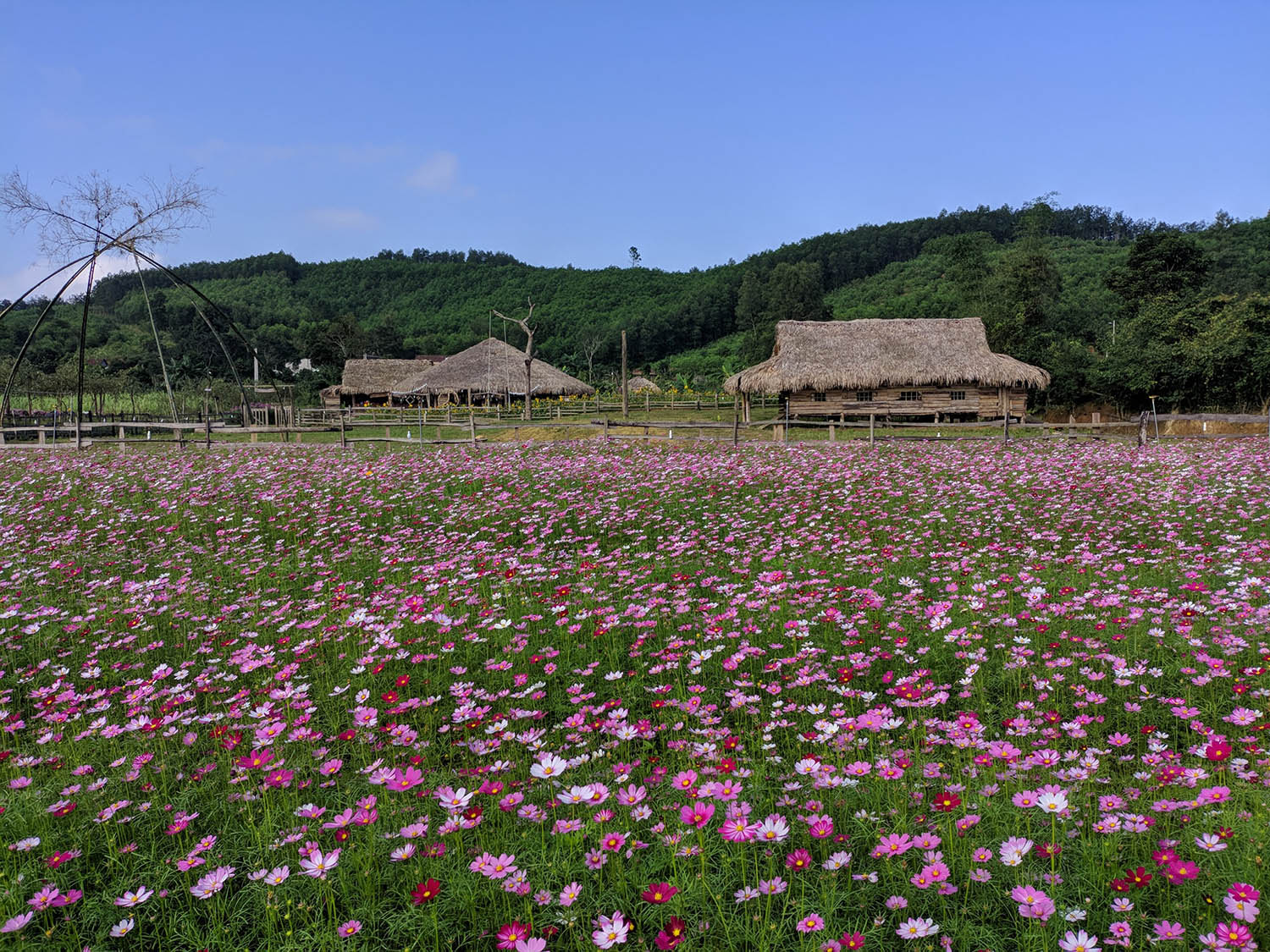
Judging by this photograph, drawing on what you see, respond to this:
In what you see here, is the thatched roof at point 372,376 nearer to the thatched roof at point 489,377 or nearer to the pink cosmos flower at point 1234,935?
the thatched roof at point 489,377

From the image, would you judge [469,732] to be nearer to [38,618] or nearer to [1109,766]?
[1109,766]

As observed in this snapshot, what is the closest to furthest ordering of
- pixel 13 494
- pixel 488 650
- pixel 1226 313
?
pixel 488 650 → pixel 13 494 → pixel 1226 313

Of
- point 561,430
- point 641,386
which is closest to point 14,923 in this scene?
point 561,430

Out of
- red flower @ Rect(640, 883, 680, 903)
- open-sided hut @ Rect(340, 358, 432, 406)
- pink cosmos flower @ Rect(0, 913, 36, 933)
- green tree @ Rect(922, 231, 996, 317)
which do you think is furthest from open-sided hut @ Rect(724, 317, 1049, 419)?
open-sided hut @ Rect(340, 358, 432, 406)

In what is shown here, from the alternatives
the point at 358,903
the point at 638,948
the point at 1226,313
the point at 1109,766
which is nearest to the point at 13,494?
the point at 358,903

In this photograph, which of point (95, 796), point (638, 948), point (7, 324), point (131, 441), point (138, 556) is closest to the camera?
point (638, 948)

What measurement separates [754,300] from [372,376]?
1385 inches

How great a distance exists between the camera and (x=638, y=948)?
7.21 ft

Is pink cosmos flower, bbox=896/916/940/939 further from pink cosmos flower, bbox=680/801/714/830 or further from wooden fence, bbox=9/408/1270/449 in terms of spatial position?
wooden fence, bbox=9/408/1270/449

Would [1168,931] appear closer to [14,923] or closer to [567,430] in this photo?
[14,923]

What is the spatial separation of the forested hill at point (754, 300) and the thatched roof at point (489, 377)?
15772 mm

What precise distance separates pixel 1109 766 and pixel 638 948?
→ 2488mm

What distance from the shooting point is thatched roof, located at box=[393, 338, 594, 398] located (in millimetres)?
48688

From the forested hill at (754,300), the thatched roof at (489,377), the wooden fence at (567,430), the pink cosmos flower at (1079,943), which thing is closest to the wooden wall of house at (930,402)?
the wooden fence at (567,430)
